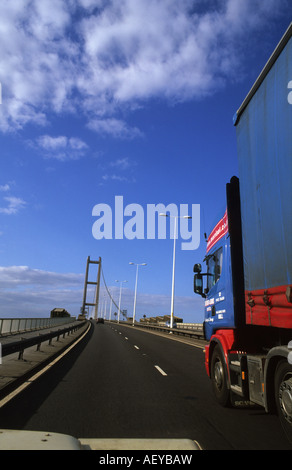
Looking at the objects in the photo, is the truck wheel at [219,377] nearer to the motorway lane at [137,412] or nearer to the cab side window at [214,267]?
the motorway lane at [137,412]

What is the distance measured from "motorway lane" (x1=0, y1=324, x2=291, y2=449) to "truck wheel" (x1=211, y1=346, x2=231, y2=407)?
169 mm

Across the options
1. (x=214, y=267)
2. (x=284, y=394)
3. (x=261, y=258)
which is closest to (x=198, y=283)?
(x=214, y=267)

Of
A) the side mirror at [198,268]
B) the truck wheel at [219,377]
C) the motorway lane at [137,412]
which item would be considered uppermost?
the side mirror at [198,268]

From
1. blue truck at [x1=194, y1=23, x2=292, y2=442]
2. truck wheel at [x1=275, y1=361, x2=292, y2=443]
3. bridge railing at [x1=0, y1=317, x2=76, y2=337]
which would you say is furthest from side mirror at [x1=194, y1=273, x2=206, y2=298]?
bridge railing at [x1=0, y1=317, x2=76, y2=337]

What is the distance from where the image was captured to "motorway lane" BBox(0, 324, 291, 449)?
15.3ft

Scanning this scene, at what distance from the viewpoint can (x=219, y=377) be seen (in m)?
6.55

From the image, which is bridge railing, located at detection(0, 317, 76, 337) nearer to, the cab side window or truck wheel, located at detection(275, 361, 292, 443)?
the cab side window

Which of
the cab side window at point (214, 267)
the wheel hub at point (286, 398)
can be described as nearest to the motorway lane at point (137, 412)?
the wheel hub at point (286, 398)

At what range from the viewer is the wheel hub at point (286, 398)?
13.2 feet

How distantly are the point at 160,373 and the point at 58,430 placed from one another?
594 centimetres

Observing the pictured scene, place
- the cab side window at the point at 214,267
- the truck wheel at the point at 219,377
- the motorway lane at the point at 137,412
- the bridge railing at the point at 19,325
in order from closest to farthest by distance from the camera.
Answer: the motorway lane at the point at 137,412 → the truck wheel at the point at 219,377 → the cab side window at the point at 214,267 → the bridge railing at the point at 19,325

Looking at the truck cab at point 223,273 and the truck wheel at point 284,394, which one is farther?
the truck cab at point 223,273
